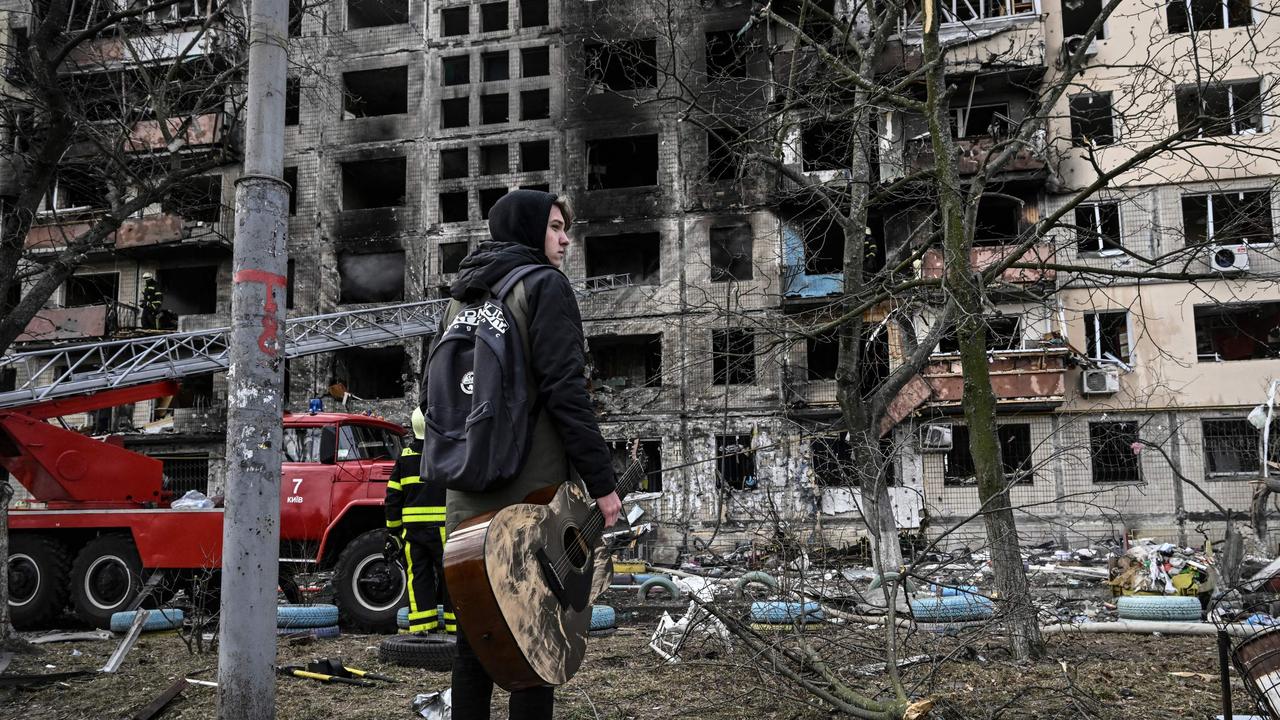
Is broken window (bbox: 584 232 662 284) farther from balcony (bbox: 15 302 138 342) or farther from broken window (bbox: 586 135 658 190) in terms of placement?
balcony (bbox: 15 302 138 342)

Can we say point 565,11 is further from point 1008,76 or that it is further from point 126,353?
point 126,353

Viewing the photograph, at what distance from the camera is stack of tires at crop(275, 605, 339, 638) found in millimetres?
7898

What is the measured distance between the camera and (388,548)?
9.09 m

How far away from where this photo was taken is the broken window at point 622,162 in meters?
30.1

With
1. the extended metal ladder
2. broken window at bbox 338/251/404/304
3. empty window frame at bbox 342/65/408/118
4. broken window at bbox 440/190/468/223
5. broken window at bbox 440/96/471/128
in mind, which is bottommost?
the extended metal ladder

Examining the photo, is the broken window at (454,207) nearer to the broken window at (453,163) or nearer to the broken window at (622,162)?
the broken window at (453,163)

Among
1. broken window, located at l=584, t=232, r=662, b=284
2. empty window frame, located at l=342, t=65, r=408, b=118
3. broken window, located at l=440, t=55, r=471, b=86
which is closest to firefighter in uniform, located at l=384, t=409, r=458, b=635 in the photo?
broken window, located at l=584, t=232, r=662, b=284

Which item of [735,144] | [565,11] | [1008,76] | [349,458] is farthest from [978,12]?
[349,458]

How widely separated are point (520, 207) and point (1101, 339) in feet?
85.0

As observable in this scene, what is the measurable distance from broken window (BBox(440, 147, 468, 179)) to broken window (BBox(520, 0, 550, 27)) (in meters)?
5.44

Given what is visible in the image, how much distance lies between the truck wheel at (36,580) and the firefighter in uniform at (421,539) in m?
5.90

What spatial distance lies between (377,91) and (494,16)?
525cm

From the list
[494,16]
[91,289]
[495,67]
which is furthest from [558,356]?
[91,289]

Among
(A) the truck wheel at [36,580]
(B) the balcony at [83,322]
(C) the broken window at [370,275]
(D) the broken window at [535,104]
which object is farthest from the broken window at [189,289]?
(A) the truck wheel at [36,580]
